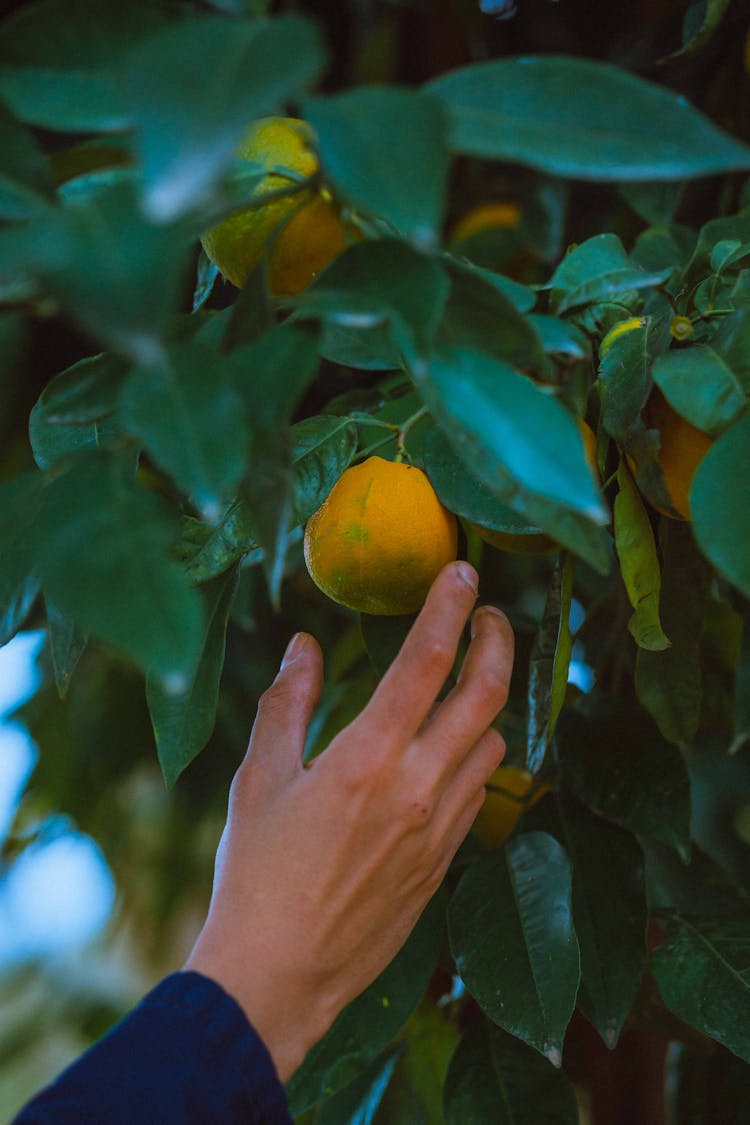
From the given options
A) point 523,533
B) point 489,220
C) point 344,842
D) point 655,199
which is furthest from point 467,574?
point 489,220

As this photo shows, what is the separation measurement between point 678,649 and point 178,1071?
356 millimetres

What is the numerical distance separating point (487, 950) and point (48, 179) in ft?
1.56

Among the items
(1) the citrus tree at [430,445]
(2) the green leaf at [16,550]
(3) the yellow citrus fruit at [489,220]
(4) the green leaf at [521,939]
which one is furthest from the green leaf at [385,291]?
(3) the yellow citrus fruit at [489,220]

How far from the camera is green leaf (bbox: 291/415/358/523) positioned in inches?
23.0

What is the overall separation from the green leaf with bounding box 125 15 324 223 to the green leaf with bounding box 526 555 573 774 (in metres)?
0.34

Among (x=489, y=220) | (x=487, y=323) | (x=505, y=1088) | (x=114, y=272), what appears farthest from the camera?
(x=489, y=220)

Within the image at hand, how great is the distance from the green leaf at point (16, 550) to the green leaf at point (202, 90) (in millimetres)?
176

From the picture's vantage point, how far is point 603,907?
72 cm

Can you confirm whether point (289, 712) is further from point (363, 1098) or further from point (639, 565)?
point (363, 1098)

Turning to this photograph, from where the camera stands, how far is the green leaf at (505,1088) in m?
0.70

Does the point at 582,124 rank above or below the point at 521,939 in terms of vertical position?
above

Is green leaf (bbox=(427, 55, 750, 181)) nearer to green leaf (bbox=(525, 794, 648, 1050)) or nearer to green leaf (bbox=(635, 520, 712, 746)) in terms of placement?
green leaf (bbox=(635, 520, 712, 746))

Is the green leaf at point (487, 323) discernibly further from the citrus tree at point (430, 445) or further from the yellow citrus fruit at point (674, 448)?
the yellow citrus fruit at point (674, 448)

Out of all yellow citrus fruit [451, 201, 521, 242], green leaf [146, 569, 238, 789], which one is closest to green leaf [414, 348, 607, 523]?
green leaf [146, 569, 238, 789]
